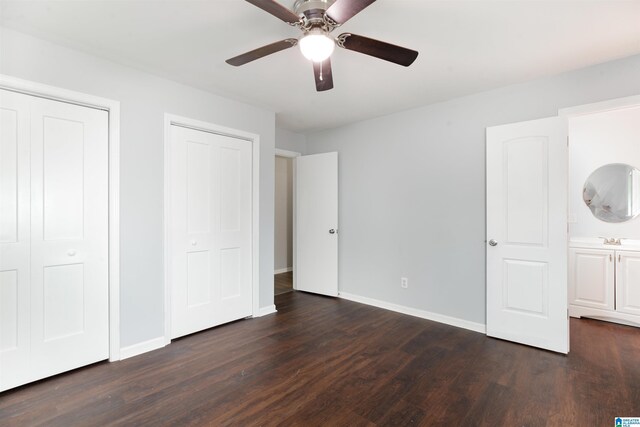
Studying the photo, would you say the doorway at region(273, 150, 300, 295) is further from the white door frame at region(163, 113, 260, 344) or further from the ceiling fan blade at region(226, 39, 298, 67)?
the ceiling fan blade at region(226, 39, 298, 67)

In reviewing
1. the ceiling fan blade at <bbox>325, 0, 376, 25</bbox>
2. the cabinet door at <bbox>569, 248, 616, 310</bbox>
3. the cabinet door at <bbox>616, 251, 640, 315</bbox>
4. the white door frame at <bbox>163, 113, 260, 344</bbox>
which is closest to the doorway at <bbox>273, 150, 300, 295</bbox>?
the white door frame at <bbox>163, 113, 260, 344</bbox>

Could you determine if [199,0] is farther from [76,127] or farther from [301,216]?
[301,216]

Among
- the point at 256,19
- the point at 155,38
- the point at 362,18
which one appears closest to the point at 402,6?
the point at 362,18

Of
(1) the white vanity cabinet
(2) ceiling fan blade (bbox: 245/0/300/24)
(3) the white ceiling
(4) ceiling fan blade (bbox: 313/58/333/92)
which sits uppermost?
(3) the white ceiling

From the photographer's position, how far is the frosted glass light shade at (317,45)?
67.1 inches

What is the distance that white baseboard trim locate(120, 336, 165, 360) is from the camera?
8.51 ft

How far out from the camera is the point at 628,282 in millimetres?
3285

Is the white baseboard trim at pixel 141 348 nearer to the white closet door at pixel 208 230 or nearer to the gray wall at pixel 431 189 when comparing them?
the white closet door at pixel 208 230

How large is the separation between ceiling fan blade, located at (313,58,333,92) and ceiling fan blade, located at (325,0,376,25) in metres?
0.32

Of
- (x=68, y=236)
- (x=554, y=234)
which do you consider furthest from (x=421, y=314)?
(x=68, y=236)

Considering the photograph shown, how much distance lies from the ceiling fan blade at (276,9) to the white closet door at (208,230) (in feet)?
6.08

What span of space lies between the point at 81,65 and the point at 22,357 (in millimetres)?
2186

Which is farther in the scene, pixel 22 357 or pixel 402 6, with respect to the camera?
pixel 22 357

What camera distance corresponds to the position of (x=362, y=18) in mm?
1951
